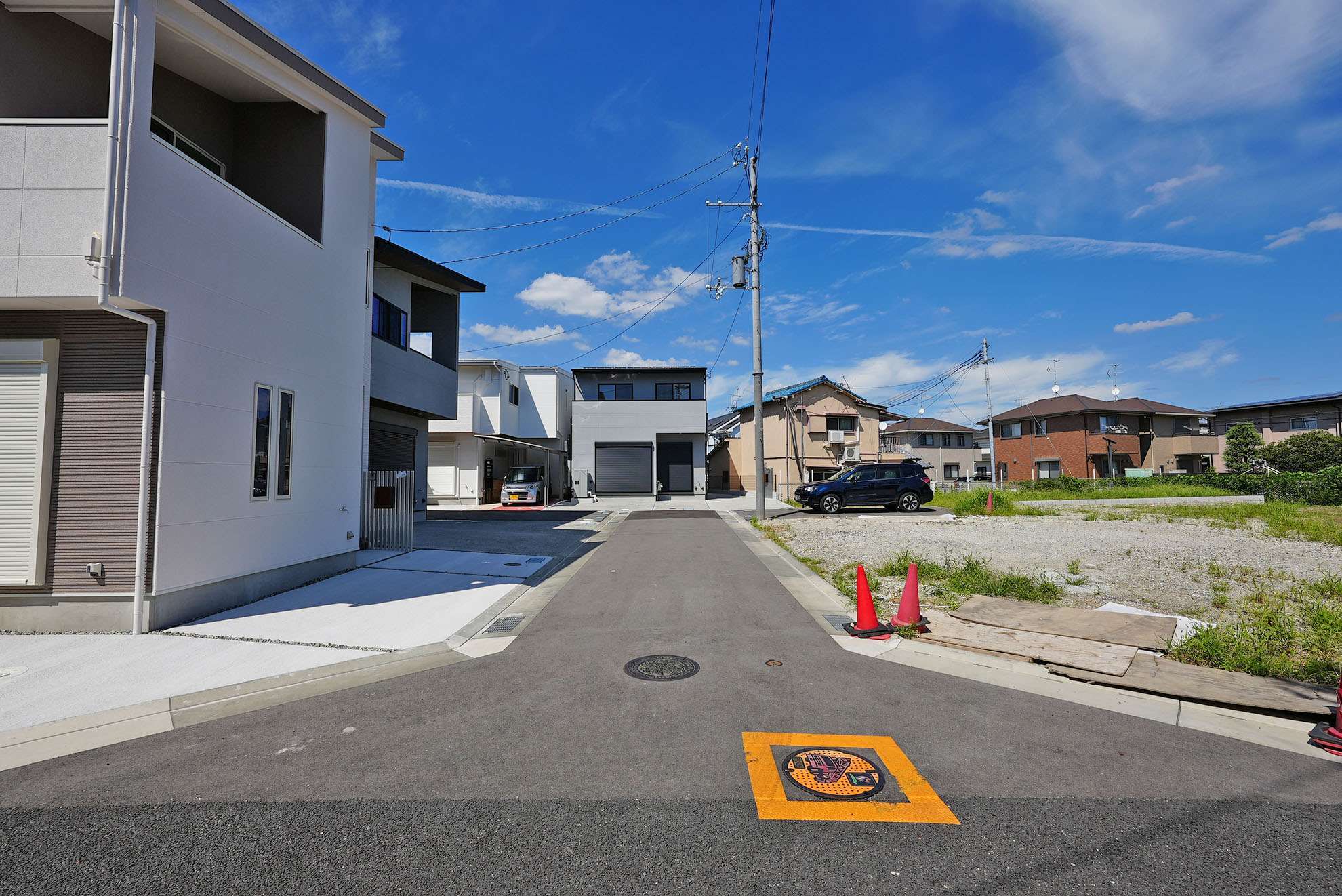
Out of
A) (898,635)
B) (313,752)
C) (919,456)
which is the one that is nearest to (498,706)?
(313,752)

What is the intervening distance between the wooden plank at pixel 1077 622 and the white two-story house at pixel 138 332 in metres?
8.65

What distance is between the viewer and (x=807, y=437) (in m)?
35.7

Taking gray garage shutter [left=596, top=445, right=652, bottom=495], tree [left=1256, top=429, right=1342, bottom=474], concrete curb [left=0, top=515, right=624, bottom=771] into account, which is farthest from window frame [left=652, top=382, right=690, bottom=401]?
tree [left=1256, top=429, right=1342, bottom=474]

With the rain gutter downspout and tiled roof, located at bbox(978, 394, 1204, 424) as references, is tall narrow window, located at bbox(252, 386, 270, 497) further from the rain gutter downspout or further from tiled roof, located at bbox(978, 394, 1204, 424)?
tiled roof, located at bbox(978, 394, 1204, 424)

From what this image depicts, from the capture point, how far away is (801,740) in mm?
3695

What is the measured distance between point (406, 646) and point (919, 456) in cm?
4556

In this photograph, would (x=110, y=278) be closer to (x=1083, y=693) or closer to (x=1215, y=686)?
(x=1083, y=693)

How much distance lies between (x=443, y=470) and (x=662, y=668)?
79.4ft

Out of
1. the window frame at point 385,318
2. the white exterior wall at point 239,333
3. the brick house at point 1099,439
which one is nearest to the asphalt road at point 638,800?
the white exterior wall at point 239,333

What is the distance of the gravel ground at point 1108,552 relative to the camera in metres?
7.86

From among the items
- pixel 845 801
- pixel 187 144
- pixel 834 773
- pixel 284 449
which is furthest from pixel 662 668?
pixel 187 144

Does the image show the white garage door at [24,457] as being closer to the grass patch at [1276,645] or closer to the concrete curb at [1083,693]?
the concrete curb at [1083,693]

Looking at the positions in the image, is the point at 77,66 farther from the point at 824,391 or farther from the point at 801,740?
the point at 824,391

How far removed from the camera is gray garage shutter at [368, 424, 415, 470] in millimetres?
14953
